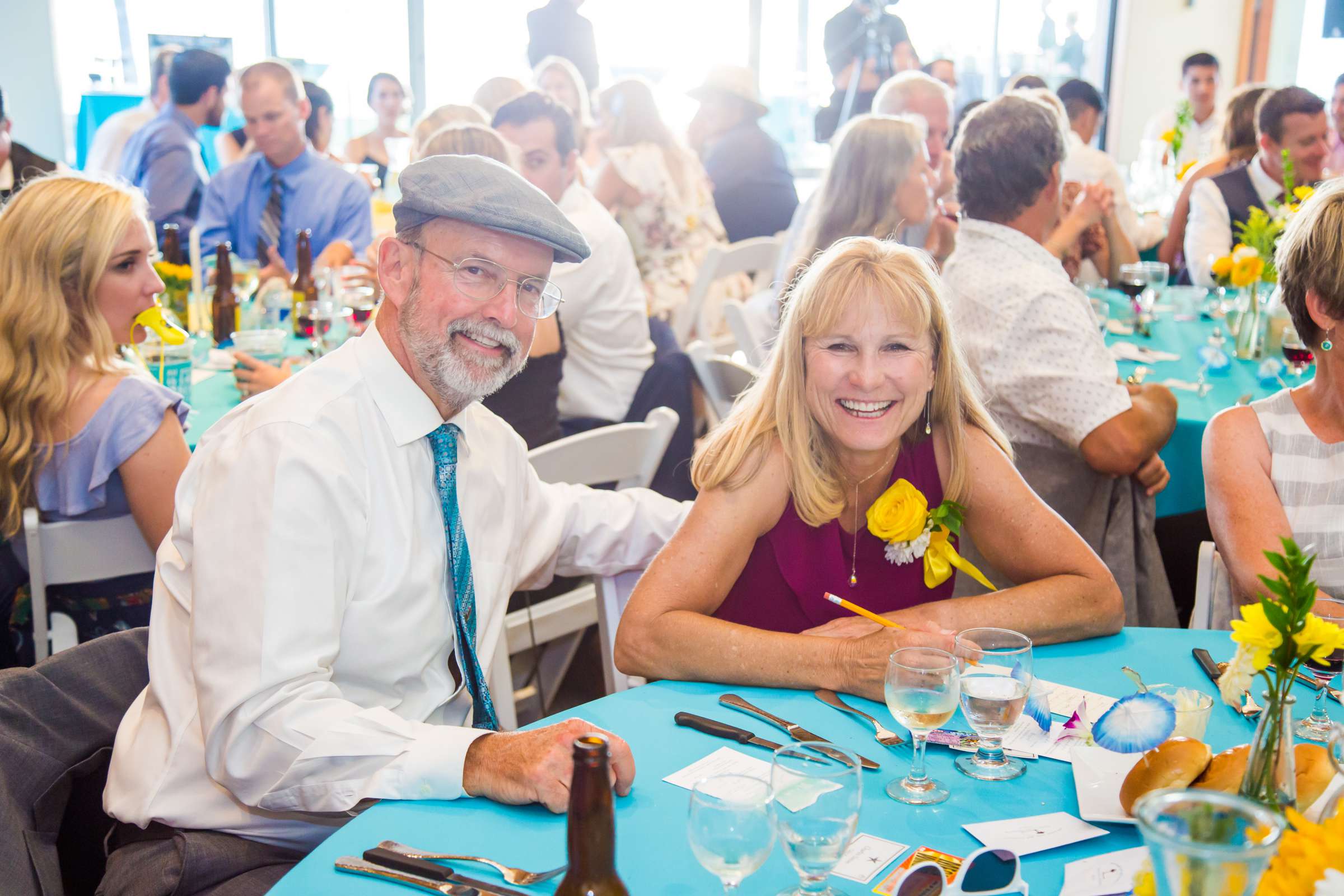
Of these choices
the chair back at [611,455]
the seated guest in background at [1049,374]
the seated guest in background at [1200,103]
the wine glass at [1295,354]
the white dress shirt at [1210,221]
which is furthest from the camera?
the seated guest in background at [1200,103]

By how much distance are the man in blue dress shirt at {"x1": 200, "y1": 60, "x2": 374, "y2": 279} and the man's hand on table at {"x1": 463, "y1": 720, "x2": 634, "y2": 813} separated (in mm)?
4009

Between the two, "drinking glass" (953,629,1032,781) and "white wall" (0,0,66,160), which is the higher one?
"white wall" (0,0,66,160)

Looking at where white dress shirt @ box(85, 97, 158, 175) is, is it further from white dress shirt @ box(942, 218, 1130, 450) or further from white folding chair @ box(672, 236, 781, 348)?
white dress shirt @ box(942, 218, 1130, 450)

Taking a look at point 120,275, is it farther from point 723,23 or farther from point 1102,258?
point 723,23

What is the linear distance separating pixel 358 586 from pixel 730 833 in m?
0.76

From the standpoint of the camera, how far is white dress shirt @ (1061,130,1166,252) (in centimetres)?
570

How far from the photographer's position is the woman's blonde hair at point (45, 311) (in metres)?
2.13

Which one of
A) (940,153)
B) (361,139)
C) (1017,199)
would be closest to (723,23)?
(361,139)

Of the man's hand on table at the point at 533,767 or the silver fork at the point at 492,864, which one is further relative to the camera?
the man's hand on table at the point at 533,767

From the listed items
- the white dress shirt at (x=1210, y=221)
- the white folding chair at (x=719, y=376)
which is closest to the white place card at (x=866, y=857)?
the white folding chair at (x=719, y=376)

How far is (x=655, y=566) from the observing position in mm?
1801

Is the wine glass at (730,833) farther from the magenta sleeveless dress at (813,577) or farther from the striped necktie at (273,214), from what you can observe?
the striped necktie at (273,214)

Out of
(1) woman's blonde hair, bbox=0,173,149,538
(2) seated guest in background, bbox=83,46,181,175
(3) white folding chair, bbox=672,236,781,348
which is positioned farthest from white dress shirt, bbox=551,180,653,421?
(2) seated guest in background, bbox=83,46,181,175

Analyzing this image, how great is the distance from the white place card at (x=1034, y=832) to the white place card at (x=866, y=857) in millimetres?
93
